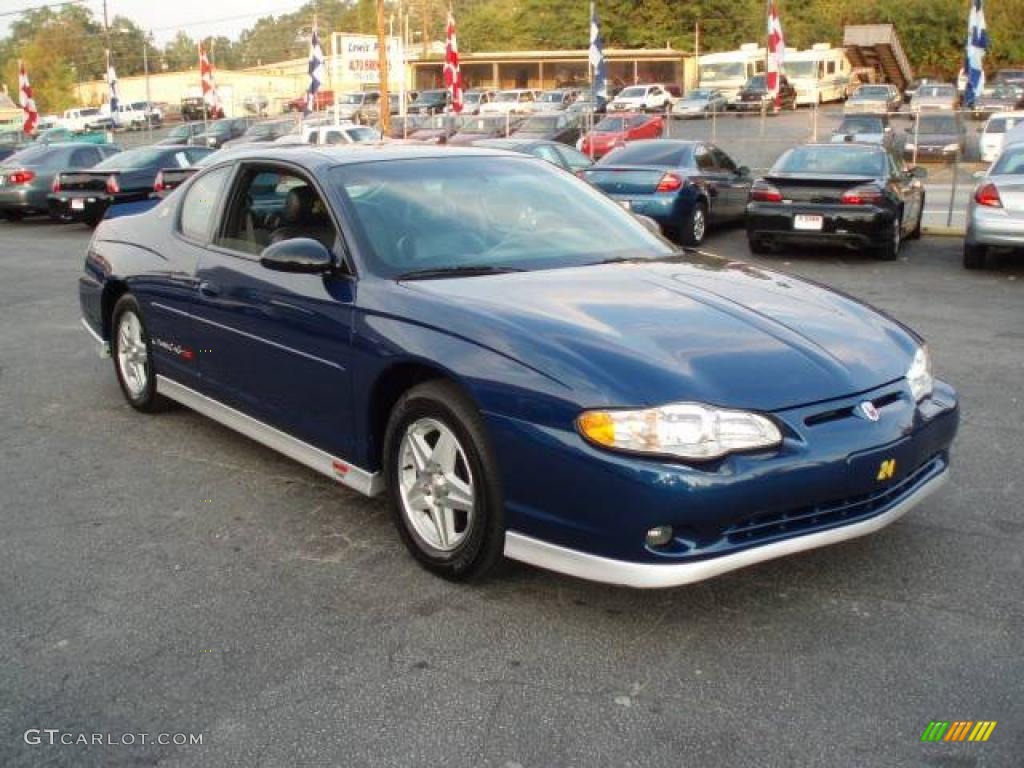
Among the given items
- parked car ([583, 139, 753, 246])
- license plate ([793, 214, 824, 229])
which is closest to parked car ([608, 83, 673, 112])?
parked car ([583, 139, 753, 246])

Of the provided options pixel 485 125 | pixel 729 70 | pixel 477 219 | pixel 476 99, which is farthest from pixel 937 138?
pixel 476 99

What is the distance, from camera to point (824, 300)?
4.26 m

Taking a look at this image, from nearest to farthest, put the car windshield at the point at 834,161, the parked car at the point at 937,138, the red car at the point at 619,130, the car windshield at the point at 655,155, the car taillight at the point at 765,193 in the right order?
the car taillight at the point at 765,193, the car windshield at the point at 834,161, the car windshield at the point at 655,155, the parked car at the point at 937,138, the red car at the point at 619,130

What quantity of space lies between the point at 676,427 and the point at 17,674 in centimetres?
214

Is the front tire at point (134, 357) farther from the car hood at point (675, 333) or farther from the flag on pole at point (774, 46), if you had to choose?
the flag on pole at point (774, 46)

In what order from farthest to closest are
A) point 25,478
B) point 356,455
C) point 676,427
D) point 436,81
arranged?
point 436,81 → point 25,478 → point 356,455 → point 676,427

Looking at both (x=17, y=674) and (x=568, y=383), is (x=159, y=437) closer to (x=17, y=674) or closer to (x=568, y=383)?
(x=17, y=674)

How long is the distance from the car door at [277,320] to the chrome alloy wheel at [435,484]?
1.24ft

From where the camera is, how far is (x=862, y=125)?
30453 millimetres

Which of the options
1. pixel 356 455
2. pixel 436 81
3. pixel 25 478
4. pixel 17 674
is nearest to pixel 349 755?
pixel 17 674

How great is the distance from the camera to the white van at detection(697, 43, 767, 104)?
54.1 m

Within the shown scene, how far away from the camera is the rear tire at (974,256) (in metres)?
11.9

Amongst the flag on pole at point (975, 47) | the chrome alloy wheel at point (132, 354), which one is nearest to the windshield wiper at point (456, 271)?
the chrome alloy wheel at point (132, 354)

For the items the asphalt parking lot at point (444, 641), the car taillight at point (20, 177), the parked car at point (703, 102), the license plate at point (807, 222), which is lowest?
the asphalt parking lot at point (444, 641)
